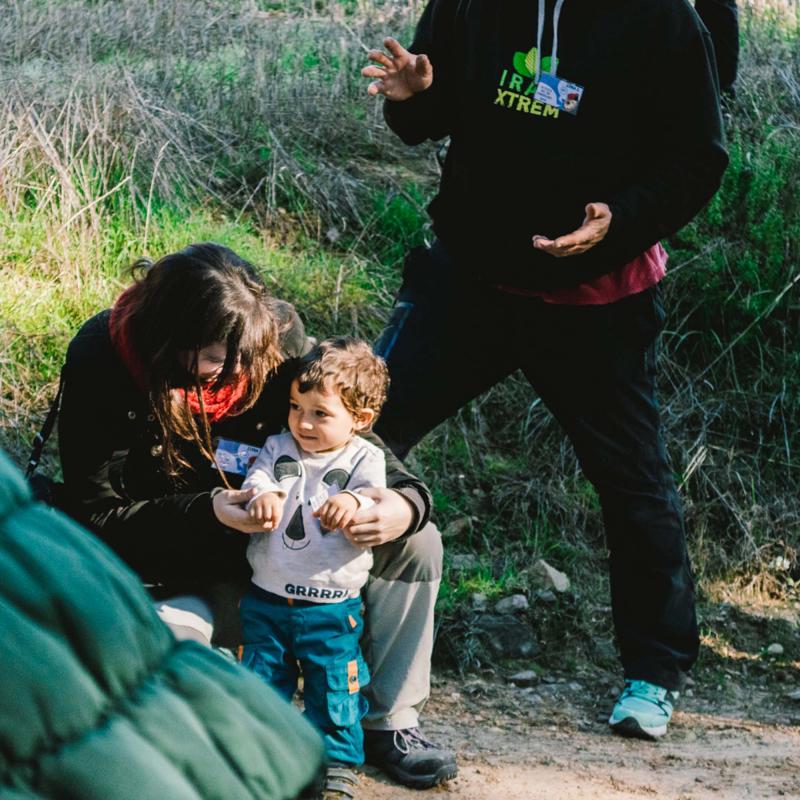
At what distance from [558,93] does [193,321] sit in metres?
1.20

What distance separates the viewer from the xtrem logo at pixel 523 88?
143 inches

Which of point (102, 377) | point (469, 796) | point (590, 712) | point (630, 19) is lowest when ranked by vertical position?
point (590, 712)

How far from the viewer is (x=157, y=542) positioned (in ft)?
10.9

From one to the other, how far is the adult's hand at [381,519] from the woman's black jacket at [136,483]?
0.16 feet

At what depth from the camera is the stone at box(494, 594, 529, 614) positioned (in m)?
4.80

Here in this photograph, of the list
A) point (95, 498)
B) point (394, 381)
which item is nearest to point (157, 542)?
point (95, 498)

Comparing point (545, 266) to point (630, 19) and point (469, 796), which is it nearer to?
point (630, 19)

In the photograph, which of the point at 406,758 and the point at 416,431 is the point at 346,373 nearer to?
the point at 416,431

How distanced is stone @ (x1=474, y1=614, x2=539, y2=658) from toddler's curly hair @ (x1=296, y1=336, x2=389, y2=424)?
60.0 inches

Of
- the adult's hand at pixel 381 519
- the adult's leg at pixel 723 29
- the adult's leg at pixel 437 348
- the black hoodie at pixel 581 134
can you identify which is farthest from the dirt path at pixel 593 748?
the adult's leg at pixel 723 29

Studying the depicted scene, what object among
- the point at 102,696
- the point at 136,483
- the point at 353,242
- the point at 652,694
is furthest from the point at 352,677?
the point at 353,242

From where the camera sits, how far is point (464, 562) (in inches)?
200

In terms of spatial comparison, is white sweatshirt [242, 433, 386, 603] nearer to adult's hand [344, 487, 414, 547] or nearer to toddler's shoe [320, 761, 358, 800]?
adult's hand [344, 487, 414, 547]

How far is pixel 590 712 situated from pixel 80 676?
11.6 feet
